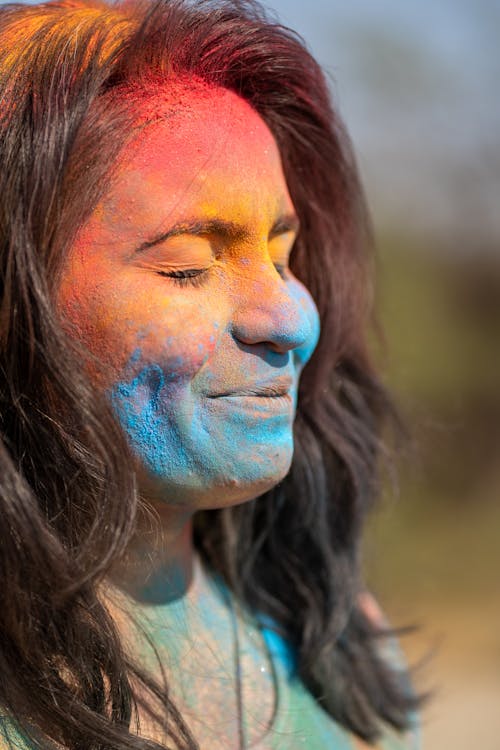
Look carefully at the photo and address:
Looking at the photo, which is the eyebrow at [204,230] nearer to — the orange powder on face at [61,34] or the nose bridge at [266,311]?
the nose bridge at [266,311]

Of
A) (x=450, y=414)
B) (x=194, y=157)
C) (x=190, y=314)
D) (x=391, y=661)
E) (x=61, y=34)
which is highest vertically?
(x=61, y=34)

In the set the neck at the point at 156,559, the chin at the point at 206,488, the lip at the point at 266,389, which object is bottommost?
the neck at the point at 156,559

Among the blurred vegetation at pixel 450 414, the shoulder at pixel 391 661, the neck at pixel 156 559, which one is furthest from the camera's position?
the blurred vegetation at pixel 450 414

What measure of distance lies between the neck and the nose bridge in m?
0.25

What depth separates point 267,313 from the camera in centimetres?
110

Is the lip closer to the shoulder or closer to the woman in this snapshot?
the woman

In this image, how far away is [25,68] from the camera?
3.42ft

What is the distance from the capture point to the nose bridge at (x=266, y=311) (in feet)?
3.56

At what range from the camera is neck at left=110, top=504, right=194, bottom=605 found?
3.81 feet

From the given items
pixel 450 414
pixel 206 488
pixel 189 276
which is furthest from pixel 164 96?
pixel 450 414

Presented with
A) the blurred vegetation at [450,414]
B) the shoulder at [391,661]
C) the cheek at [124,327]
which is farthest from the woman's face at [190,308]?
the blurred vegetation at [450,414]

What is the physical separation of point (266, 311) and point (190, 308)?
99mm

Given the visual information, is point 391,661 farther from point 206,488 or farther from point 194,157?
point 194,157

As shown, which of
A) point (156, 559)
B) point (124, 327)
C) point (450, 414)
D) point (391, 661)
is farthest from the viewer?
point (450, 414)
